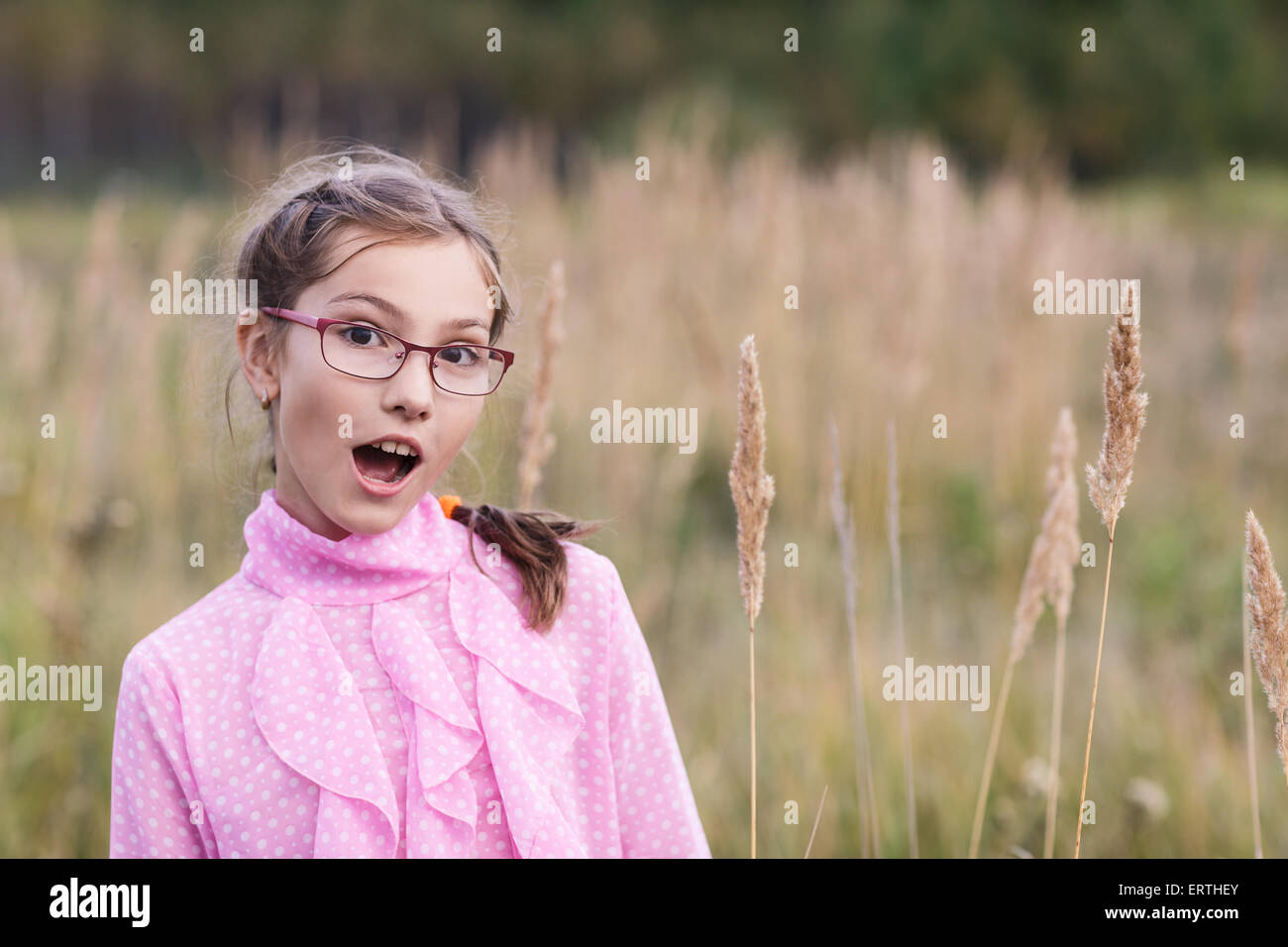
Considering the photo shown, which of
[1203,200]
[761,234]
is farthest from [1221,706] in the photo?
[1203,200]

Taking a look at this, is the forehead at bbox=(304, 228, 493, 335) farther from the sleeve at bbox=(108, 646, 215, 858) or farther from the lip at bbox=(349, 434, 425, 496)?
the sleeve at bbox=(108, 646, 215, 858)

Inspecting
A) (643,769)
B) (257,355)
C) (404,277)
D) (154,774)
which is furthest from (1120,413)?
(154,774)

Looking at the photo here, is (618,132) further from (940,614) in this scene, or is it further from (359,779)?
(359,779)

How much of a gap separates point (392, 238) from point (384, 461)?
205 mm

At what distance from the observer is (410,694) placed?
997 millimetres

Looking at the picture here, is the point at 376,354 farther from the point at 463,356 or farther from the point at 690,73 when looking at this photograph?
the point at 690,73

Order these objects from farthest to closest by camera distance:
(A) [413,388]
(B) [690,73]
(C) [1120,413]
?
(B) [690,73] < (C) [1120,413] < (A) [413,388]

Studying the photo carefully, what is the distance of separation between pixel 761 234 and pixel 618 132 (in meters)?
5.99

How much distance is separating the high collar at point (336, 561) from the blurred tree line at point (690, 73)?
7.10 m

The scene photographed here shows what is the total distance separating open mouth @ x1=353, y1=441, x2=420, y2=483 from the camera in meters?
1.01

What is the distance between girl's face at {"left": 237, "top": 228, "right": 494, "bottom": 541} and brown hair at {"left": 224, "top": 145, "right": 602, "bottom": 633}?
2 centimetres

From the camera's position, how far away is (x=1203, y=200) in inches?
292

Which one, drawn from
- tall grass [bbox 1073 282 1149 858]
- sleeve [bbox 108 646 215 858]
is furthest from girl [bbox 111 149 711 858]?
tall grass [bbox 1073 282 1149 858]

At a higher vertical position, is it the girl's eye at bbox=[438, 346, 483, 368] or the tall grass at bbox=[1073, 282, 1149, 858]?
the girl's eye at bbox=[438, 346, 483, 368]
